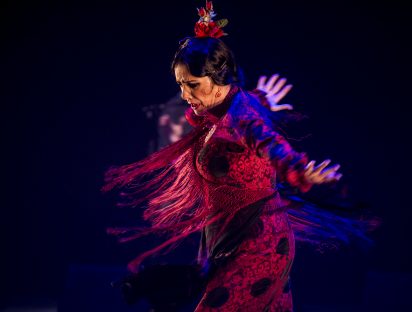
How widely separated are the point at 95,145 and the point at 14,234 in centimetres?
95

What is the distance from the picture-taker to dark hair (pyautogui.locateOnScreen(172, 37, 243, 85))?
1.54 m

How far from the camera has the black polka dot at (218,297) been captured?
1.41 meters

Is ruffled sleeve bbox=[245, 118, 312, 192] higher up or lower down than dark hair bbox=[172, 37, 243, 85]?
lower down

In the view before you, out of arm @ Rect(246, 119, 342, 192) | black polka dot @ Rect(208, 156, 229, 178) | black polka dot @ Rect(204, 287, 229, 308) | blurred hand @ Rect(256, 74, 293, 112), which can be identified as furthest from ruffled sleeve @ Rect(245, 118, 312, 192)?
blurred hand @ Rect(256, 74, 293, 112)

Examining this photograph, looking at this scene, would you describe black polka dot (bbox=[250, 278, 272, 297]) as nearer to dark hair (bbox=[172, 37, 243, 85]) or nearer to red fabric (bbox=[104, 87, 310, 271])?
red fabric (bbox=[104, 87, 310, 271])

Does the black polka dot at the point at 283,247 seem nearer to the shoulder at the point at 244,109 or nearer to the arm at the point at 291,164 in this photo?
the arm at the point at 291,164

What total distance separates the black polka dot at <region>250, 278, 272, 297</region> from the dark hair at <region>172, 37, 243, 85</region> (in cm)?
60

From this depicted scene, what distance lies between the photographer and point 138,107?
3973 mm

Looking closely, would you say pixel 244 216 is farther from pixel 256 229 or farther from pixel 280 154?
pixel 280 154

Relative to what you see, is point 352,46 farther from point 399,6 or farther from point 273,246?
point 273,246

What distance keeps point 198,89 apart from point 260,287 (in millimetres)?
608

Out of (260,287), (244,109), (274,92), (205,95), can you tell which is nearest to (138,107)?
(274,92)

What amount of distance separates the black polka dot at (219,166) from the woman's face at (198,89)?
0.20 metres

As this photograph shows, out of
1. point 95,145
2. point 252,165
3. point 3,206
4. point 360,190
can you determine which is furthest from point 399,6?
point 3,206
